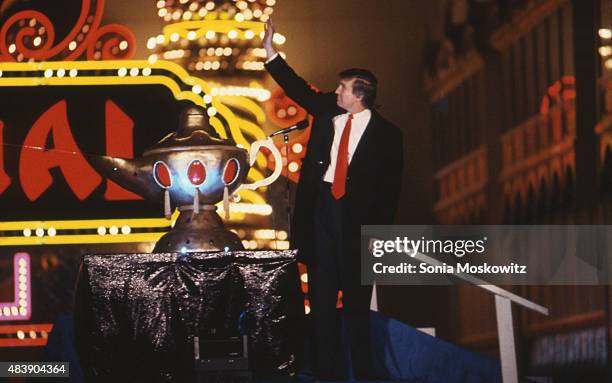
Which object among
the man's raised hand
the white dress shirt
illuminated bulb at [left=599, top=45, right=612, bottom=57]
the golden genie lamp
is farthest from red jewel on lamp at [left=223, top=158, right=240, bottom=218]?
illuminated bulb at [left=599, top=45, right=612, bottom=57]

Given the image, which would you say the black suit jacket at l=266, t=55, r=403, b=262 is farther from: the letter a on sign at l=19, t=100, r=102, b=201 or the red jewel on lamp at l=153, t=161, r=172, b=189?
the letter a on sign at l=19, t=100, r=102, b=201

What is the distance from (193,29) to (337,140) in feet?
3.99

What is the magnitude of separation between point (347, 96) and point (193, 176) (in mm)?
652

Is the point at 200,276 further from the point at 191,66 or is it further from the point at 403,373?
the point at 191,66

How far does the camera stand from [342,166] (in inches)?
204

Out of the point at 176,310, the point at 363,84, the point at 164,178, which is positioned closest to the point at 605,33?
the point at 363,84

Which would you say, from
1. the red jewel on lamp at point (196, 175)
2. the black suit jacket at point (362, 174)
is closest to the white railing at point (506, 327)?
the black suit jacket at point (362, 174)

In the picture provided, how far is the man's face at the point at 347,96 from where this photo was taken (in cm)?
521

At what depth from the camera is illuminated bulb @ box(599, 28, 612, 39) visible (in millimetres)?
6016

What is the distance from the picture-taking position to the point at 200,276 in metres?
4.84

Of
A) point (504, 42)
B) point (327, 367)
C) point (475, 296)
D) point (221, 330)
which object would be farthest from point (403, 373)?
point (504, 42)

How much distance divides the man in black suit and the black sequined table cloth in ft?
0.47

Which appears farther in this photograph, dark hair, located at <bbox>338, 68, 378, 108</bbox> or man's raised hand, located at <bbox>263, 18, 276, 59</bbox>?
man's raised hand, located at <bbox>263, 18, 276, 59</bbox>

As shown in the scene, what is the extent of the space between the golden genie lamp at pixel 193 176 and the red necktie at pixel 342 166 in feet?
0.76
